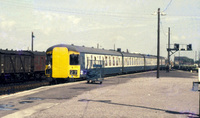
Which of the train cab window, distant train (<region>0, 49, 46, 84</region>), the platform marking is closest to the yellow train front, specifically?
the train cab window

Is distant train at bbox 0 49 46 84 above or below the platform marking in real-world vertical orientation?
above

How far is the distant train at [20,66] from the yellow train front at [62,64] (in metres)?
5.52

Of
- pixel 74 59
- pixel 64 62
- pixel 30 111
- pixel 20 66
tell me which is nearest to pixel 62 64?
pixel 64 62

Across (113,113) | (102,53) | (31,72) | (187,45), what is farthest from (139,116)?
(187,45)

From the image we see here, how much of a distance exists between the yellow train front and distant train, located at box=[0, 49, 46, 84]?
5516mm

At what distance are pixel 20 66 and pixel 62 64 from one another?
319 inches

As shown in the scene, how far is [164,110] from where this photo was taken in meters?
10.2

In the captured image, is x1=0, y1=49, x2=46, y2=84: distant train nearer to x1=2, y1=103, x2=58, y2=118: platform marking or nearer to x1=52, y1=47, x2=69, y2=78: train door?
x1=52, y1=47, x2=69, y2=78: train door

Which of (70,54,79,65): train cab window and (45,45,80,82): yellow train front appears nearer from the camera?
(45,45,80,82): yellow train front

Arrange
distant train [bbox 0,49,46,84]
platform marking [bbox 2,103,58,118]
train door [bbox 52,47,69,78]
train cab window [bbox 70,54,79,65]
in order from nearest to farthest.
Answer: platform marking [bbox 2,103,58,118], train door [bbox 52,47,69,78], train cab window [bbox 70,54,79,65], distant train [bbox 0,49,46,84]

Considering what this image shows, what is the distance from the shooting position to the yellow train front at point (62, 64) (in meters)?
22.7

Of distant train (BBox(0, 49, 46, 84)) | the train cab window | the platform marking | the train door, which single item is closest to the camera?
the platform marking

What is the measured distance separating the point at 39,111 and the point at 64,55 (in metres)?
13.2

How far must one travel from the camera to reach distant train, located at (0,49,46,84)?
1030 inches
